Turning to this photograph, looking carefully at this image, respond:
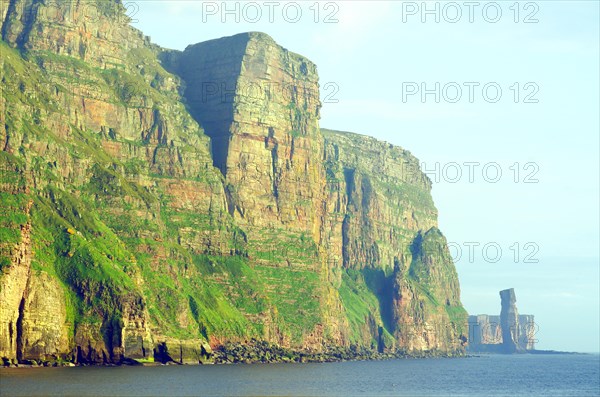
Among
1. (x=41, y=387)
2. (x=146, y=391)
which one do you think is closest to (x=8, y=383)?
Answer: (x=41, y=387)

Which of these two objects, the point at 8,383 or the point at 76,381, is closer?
the point at 8,383

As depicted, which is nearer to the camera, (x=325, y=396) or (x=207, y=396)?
(x=207, y=396)

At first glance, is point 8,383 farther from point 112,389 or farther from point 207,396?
point 207,396

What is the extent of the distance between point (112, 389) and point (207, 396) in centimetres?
1652

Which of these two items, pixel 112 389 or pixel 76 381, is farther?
pixel 76 381

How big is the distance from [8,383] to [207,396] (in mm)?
34429

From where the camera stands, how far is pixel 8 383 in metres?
186

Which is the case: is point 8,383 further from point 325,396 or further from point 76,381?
point 325,396

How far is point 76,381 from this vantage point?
199625 mm

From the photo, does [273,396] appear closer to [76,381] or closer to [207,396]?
[207,396]

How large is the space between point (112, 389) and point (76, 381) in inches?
621

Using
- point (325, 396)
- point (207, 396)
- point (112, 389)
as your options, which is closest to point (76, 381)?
point (112, 389)

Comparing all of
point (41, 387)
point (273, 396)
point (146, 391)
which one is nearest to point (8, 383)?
point (41, 387)

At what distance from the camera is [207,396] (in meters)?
186
